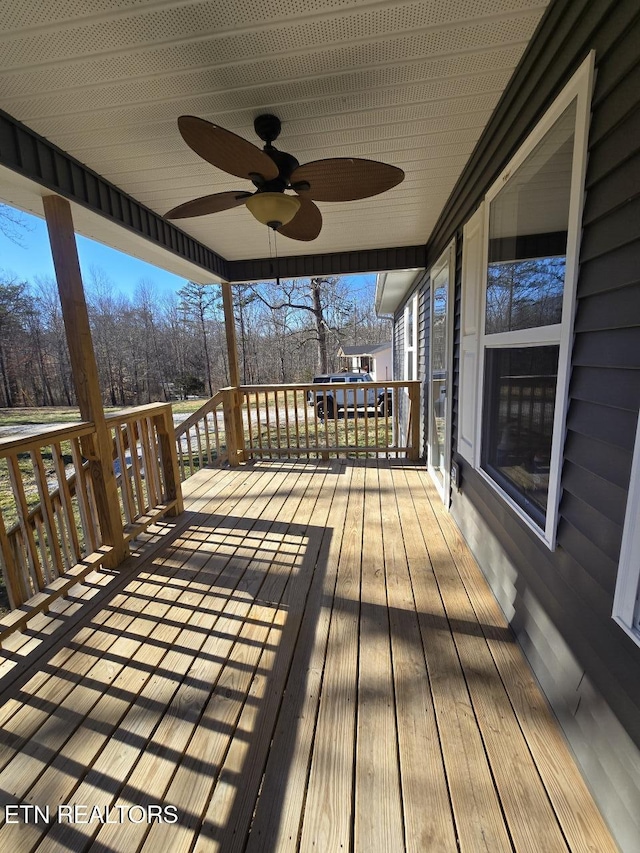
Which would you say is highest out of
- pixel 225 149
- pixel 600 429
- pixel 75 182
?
pixel 75 182

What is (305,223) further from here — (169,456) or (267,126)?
(169,456)

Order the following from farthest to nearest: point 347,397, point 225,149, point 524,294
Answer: point 347,397 < point 524,294 < point 225,149

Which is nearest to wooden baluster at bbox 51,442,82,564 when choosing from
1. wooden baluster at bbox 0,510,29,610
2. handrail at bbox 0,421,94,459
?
handrail at bbox 0,421,94,459

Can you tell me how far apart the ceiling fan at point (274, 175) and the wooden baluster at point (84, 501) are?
60.5 inches

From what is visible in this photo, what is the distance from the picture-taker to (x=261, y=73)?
61.5 inches

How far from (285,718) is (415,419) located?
3.63 meters

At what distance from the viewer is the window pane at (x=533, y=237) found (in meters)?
1.32

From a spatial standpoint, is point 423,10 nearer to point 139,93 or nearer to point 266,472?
point 139,93

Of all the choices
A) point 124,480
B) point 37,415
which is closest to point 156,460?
point 124,480

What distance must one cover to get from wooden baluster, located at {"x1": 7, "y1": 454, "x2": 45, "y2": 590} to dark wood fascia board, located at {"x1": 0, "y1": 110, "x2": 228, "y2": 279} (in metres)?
1.52

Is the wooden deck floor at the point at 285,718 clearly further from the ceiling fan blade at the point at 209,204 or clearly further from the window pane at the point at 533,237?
the ceiling fan blade at the point at 209,204

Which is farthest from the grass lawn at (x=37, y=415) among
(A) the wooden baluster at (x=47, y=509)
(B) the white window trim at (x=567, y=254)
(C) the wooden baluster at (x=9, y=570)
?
(B) the white window trim at (x=567, y=254)

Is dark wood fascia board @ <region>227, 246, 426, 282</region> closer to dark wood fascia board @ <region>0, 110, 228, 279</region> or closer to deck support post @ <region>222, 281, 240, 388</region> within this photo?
deck support post @ <region>222, 281, 240, 388</region>

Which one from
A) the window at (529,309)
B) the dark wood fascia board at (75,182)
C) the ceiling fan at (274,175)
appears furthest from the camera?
the dark wood fascia board at (75,182)
